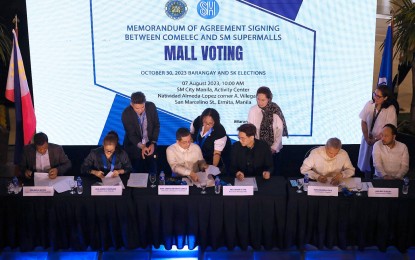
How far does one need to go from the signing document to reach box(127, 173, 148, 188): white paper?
497 millimetres

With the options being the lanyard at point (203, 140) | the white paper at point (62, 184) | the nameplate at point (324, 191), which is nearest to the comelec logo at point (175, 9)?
the lanyard at point (203, 140)

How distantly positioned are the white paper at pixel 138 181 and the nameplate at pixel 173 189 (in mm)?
198

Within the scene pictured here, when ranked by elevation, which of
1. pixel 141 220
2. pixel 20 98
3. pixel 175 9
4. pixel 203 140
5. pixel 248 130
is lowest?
pixel 141 220

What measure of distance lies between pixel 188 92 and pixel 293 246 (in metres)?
2.58

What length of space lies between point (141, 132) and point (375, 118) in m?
2.36

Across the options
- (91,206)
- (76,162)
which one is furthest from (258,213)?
(76,162)

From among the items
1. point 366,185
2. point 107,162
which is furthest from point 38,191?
point 366,185

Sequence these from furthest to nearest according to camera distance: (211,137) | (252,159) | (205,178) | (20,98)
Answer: (20,98) < (211,137) < (252,159) < (205,178)

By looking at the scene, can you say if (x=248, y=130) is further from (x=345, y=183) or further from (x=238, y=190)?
(x=345, y=183)

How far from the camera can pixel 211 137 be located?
18.0 ft

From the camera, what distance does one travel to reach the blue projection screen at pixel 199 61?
6555mm

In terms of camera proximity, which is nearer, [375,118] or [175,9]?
A: [375,118]

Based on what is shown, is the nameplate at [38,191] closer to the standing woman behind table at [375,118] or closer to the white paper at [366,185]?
the white paper at [366,185]

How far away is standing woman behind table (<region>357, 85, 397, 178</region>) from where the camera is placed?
5.61 m
